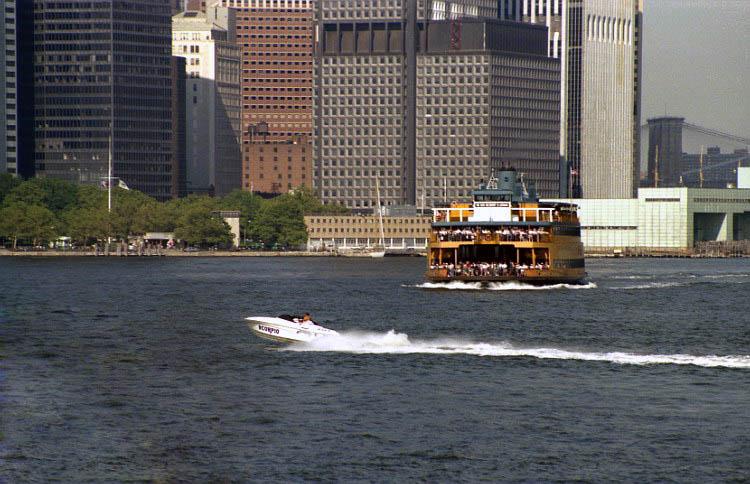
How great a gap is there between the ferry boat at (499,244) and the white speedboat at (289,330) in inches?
3070

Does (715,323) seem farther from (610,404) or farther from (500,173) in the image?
(500,173)

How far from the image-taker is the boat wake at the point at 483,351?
309 feet

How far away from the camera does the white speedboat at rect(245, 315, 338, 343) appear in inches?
3917

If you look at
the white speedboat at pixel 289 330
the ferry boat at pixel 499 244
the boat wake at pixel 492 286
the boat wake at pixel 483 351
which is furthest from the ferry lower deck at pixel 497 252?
the white speedboat at pixel 289 330

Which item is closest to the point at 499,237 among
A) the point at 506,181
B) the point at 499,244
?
the point at 499,244

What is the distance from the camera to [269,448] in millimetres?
64875

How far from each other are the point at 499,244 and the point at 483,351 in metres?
79.3

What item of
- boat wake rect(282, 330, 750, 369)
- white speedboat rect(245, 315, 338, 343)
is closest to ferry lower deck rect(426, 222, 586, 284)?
boat wake rect(282, 330, 750, 369)

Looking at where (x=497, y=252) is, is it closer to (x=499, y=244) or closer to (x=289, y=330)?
(x=499, y=244)

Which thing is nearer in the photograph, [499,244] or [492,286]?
[492,286]

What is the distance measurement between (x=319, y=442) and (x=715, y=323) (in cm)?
7098

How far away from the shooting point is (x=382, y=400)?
77625 mm

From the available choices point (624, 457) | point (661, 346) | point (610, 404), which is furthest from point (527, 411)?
point (661, 346)

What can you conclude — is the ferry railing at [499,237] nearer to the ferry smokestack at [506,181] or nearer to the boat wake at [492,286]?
the boat wake at [492,286]
